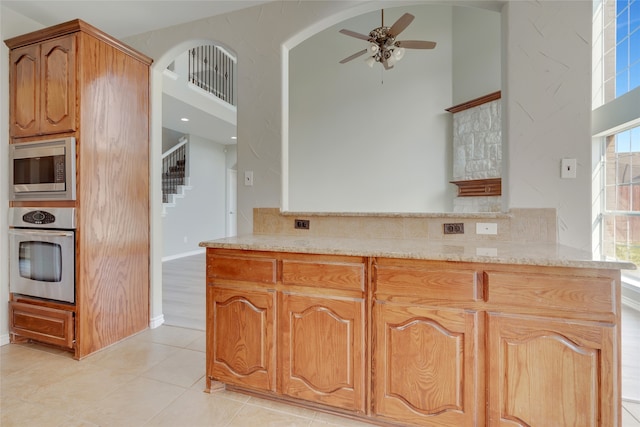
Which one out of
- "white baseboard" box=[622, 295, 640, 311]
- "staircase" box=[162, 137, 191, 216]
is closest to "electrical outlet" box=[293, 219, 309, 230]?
"white baseboard" box=[622, 295, 640, 311]

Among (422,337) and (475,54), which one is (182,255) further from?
(475,54)

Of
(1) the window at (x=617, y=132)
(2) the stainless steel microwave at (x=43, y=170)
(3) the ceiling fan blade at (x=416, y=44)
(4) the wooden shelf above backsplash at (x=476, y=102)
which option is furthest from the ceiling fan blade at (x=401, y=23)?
(2) the stainless steel microwave at (x=43, y=170)

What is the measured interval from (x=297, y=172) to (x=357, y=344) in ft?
14.0

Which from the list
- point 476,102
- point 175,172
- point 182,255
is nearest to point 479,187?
point 476,102

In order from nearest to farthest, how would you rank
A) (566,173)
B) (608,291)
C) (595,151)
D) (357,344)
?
(608,291), (357,344), (566,173), (595,151)

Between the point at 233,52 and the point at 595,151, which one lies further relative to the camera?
the point at 595,151

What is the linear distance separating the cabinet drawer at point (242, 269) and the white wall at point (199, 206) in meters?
5.25

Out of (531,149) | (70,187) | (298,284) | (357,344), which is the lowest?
(357,344)

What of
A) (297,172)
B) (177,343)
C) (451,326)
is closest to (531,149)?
(451,326)

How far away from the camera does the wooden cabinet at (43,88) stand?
2.22m

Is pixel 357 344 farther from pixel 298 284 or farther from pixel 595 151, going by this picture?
pixel 595 151

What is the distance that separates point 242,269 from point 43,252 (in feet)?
6.02

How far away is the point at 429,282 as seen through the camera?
1377 mm

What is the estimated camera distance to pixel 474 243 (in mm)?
1821
